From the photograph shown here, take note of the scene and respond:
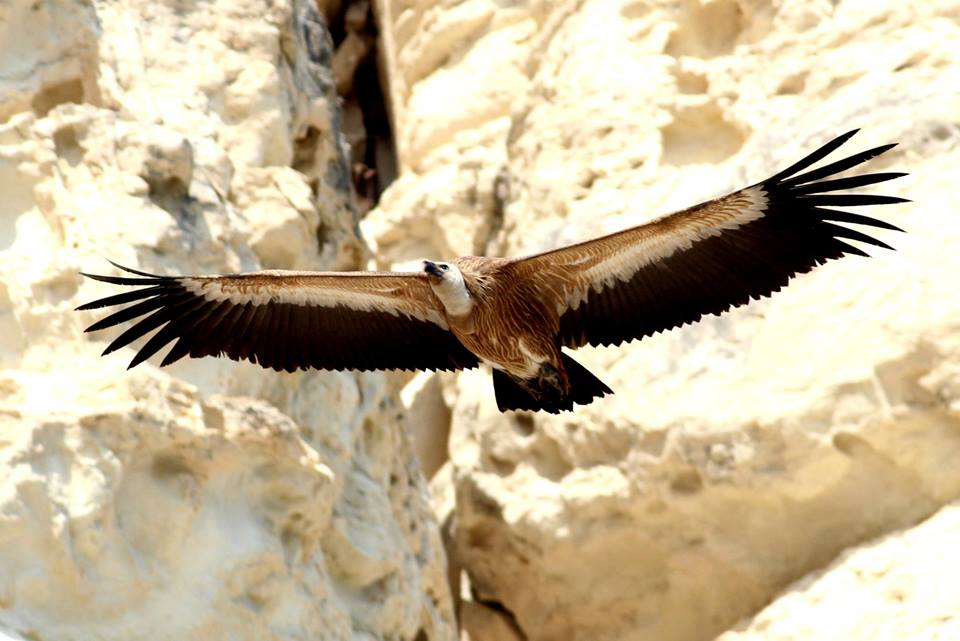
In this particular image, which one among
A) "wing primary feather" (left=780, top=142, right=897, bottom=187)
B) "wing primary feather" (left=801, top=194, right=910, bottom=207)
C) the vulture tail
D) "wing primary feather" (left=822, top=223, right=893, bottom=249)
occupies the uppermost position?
"wing primary feather" (left=780, top=142, right=897, bottom=187)

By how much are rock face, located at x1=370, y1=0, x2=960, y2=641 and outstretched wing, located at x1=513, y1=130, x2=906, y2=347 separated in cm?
132

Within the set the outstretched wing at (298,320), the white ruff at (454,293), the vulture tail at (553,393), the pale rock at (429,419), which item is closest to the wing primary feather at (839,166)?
the vulture tail at (553,393)

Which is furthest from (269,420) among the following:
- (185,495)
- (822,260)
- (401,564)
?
(822,260)

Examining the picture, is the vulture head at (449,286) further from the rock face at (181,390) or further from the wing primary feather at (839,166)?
the wing primary feather at (839,166)

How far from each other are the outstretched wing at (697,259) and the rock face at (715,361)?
1324 millimetres

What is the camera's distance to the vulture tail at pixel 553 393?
263 inches

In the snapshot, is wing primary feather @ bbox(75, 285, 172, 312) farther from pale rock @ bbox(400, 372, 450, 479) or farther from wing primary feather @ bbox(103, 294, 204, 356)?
pale rock @ bbox(400, 372, 450, 479)

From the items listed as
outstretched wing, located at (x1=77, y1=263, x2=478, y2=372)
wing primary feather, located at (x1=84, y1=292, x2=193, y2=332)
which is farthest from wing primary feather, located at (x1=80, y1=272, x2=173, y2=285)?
wing primary feather, located at (x1=84, y1=292, x2=193, y2=332)

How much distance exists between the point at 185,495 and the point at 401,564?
4.59ft

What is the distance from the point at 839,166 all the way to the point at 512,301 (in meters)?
1.66

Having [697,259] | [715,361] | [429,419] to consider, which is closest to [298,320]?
[697,259]

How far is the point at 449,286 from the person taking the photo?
21.4ft

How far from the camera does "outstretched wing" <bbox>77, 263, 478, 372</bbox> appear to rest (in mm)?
6582

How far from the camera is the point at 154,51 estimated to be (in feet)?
26.6
